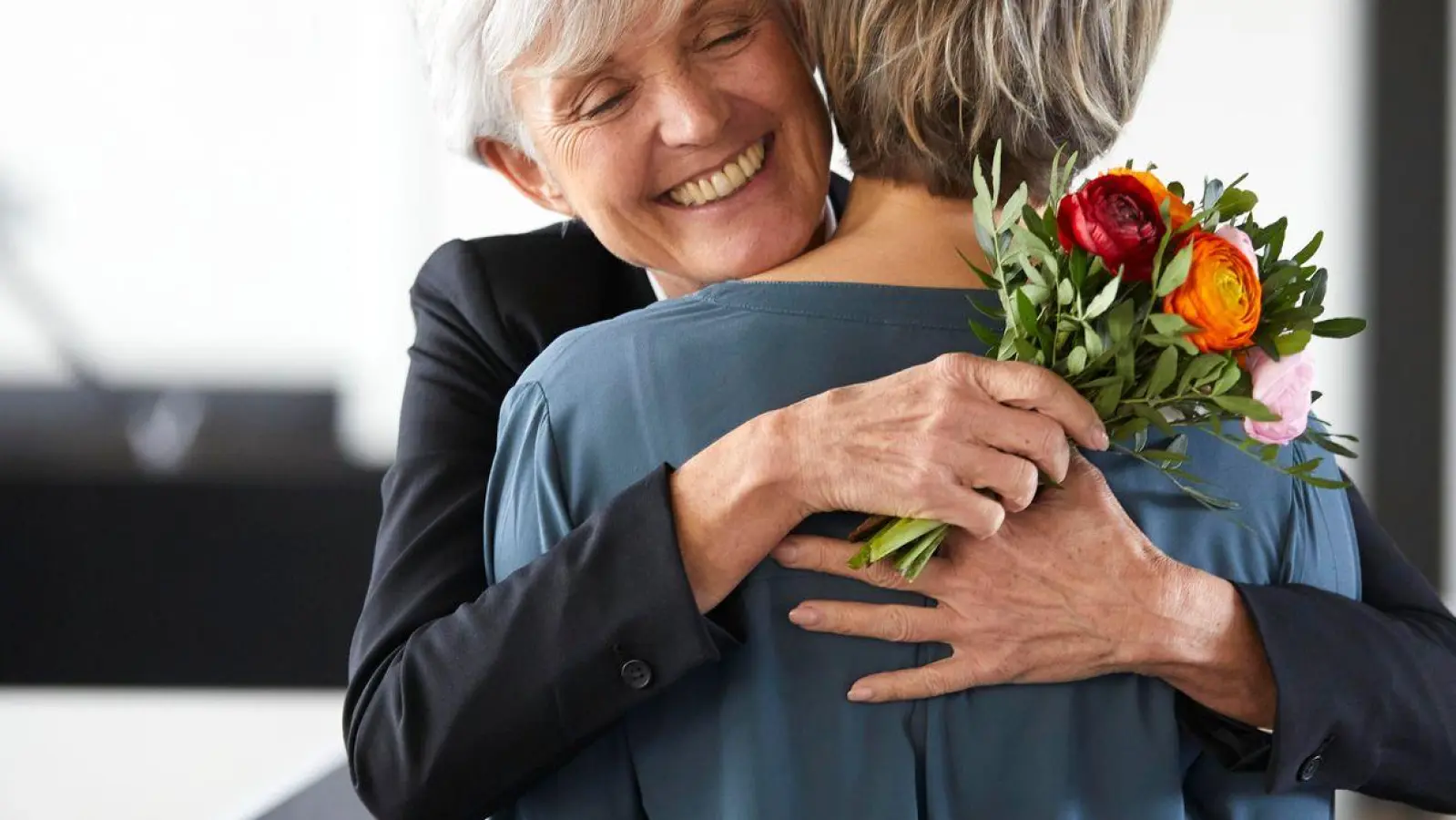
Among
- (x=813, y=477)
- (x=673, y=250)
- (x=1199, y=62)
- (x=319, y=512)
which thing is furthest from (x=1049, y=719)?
(x=319, y=512)

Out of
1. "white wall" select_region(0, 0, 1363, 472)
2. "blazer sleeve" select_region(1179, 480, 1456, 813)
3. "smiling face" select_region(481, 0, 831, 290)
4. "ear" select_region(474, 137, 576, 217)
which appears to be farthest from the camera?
"white wall" select_region(0, 0, 1363, 472)

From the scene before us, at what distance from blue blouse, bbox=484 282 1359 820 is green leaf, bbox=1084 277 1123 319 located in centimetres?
13

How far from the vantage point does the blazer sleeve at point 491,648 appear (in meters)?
1.21

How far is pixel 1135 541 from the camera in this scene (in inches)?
47.8

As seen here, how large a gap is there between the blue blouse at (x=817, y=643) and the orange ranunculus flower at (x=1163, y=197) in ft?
0.51

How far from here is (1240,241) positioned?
43.7 inches

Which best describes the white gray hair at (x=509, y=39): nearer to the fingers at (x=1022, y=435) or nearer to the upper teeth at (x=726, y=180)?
the upper teeth at (x=726, y=180)

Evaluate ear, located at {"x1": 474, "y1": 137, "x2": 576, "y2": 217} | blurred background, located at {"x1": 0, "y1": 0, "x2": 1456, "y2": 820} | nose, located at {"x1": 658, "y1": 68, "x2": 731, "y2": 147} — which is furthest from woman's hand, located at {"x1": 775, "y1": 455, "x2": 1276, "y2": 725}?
blurred background, located at {"x1": 0, "y1": 0, "x2": 1456, "y2": 820}

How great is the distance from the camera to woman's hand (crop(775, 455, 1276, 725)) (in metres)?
1.18

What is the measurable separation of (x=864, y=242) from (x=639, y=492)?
0.28m

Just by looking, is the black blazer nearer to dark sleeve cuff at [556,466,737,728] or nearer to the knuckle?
dark sleeve cuff at [556,466,737,728]

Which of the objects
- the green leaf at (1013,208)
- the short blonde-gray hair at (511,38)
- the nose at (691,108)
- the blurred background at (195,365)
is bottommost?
the blurred background at (195,365)

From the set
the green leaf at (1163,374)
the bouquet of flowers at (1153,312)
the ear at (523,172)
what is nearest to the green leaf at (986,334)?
the bouquet of flowers at (1153,312)

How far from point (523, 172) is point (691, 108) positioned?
0.33 metres
